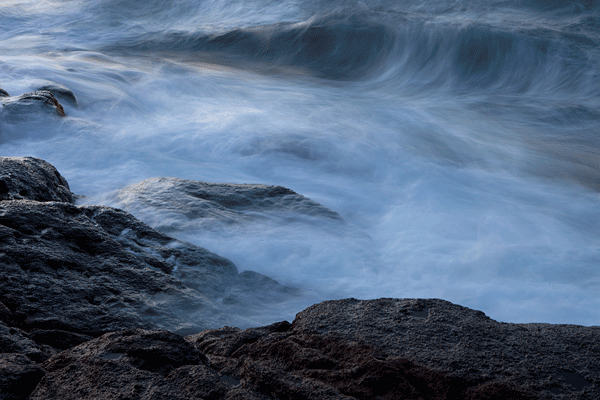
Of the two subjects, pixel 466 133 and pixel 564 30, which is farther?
pixel 564 30

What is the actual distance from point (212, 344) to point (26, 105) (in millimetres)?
5127

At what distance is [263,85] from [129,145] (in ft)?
12.9

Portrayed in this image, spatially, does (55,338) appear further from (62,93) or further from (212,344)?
(62,93)

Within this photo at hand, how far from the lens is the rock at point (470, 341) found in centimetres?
142

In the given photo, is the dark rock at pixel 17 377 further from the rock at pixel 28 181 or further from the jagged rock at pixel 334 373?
the rock at pixel 28 181

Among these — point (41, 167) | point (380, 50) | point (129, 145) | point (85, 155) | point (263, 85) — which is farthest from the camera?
point (380, 50)

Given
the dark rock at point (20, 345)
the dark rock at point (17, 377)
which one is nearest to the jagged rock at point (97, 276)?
the dark rock at point (20, 345)

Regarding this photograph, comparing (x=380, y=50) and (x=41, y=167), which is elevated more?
(x=380, y=50)

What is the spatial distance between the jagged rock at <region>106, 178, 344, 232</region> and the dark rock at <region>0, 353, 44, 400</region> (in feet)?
6.98

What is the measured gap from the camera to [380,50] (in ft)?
34.9

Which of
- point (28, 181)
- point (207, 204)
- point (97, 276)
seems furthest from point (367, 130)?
point (97, 276)

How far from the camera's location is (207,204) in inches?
151

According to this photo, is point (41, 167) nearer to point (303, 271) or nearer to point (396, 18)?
point (303, 271)

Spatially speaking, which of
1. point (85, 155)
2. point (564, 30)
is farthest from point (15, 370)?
point (564, 30)
